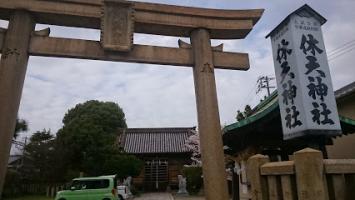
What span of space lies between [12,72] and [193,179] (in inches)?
836

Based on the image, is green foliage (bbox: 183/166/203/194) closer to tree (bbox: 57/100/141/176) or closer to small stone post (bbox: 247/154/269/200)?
tree (bbox: 57/100/141/176)

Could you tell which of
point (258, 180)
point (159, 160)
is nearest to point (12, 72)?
point (258, 180)

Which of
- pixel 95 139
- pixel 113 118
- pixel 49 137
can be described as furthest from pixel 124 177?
pixel 113 118

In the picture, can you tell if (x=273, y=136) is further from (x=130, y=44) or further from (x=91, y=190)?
(x=91, y=190)

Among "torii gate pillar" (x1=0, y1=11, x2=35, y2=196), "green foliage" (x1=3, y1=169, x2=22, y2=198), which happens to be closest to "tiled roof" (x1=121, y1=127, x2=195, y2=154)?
"green foliage" (x1=3, y1=169, x2=22, y2=198)

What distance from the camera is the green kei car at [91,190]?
17.4m

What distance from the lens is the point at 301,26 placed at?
235 inches

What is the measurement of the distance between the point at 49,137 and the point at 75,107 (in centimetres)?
1639

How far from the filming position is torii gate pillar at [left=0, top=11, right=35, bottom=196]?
21.3 feet

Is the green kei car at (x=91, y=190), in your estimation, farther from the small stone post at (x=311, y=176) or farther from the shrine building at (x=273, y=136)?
the small stone post at (x=311, y=176)

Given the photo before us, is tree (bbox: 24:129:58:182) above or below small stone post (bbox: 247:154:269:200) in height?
above

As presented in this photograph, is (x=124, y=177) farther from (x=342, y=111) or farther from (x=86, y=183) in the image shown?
(x=342, y=111)

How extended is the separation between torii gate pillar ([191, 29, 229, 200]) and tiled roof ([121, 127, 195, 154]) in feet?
77.8

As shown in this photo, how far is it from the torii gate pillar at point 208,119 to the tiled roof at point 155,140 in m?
23.7
